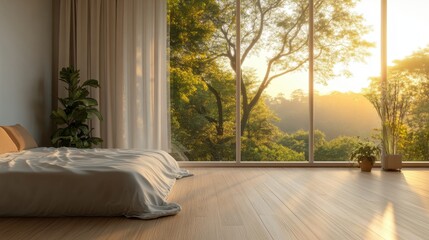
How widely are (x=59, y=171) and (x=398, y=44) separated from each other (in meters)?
6.18

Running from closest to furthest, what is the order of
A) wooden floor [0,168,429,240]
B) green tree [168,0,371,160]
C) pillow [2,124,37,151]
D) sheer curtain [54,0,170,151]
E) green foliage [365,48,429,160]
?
wooden floor [0,168,429,240] → pillow [2,124,37,151] → sheer curtain [54,0,170,151] → green foliage [365,48,429,160] → green tree [168,0,371,160]

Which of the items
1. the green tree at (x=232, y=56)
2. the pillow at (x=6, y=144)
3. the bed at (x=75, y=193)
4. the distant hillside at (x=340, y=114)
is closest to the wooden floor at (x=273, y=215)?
the bed at (x=75, y=193)

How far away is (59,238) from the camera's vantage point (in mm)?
2311

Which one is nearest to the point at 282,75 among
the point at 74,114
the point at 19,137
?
the point at 74,114

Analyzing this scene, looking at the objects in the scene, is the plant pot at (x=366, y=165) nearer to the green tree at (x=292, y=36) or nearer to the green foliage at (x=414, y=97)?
the green foliage at (x=414, y=97)

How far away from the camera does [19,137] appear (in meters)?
4.34

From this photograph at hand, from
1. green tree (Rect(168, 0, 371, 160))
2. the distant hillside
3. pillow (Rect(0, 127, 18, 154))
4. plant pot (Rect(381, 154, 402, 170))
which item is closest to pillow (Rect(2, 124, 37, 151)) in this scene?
pillow (Rect(0, 127, 18, 154))

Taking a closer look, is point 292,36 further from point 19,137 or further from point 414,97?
point 19,137

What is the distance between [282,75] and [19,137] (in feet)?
15.3

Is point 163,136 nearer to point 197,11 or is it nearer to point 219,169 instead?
point 219,169

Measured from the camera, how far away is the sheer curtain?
5734 mm

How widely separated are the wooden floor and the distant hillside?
11.2 ft

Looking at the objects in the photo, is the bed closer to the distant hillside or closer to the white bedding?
the white bedding

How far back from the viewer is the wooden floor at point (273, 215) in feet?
7.88
